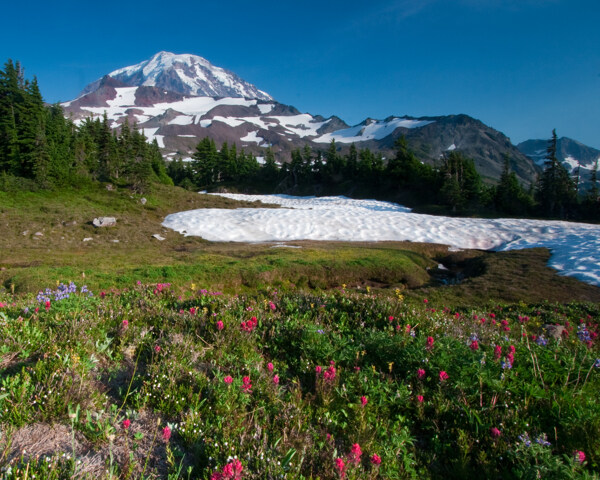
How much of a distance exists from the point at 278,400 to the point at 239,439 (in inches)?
25.2

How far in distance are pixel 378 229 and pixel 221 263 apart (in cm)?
2039

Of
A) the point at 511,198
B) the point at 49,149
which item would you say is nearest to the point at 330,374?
the point at 49,149

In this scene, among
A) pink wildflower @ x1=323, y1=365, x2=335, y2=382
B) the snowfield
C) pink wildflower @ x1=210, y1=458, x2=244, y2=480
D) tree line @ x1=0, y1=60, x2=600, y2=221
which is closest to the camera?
pink wildflower @ x1=210, y1=458, x2=244, y2=480

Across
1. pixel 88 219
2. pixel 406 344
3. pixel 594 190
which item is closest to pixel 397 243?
pixel 406 344

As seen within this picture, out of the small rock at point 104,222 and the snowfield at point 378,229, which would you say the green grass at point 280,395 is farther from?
the small rock at point 104,222

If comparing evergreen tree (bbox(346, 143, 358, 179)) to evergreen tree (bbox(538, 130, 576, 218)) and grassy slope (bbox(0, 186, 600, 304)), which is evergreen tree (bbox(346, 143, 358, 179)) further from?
grassy slope (bbox(0, 186, 600, 304))

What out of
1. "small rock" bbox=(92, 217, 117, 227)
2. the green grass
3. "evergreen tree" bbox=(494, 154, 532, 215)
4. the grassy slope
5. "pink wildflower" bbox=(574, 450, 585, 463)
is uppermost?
"evergreen tree" bbox=(494, 154, 532, 215)

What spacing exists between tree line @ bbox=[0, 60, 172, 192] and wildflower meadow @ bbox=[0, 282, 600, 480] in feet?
152

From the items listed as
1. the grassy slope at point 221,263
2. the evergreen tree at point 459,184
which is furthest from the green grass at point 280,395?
the evergreen tree at point 459,184

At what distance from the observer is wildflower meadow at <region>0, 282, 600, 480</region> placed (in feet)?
8.60

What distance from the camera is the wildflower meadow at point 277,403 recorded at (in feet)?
8.60

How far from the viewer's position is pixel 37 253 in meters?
22.3

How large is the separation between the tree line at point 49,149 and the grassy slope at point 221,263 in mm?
7780

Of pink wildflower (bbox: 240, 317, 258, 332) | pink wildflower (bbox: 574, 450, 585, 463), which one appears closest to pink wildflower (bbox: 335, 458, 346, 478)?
pink wildflower (bbox: 574, 450, 585, 463)
